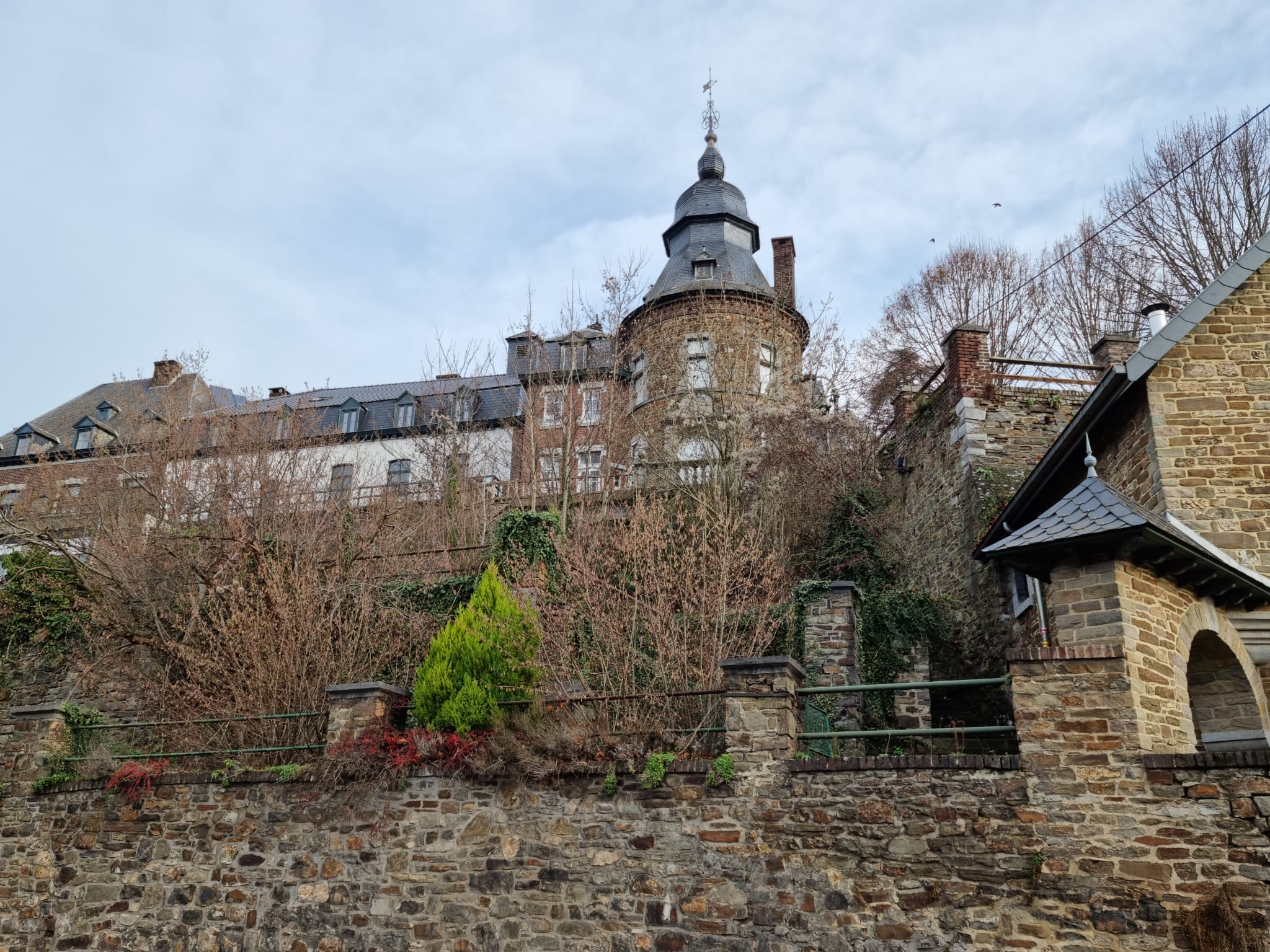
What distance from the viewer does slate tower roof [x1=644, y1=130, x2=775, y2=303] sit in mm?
23797

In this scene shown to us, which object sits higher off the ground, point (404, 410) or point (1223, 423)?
point (404, 410)

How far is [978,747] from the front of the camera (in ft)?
37.5

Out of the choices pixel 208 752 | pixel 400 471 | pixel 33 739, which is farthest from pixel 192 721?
pixel 400 471

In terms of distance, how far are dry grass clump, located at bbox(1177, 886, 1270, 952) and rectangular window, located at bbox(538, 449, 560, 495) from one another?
12529 mm

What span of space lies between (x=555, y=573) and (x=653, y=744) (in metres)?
3.73

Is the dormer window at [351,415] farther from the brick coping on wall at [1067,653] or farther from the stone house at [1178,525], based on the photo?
the brick coping on wall at [1067,653]

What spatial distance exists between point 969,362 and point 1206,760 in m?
9.48

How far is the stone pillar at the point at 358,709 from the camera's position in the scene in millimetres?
9969

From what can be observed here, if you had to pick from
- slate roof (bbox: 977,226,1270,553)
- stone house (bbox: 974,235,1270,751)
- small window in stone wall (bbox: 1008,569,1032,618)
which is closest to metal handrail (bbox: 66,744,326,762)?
stone house (bbox: 974,235,1270,751)

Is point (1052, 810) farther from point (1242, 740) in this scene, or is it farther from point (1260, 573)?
point (1260, 573)

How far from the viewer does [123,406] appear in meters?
23.5

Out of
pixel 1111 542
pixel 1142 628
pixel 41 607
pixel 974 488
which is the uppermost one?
pixel 974 488

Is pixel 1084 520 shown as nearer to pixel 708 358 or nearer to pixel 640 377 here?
pixel 708 358

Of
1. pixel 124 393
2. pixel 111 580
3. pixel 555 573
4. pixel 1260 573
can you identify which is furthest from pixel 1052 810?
pixel 124 393
